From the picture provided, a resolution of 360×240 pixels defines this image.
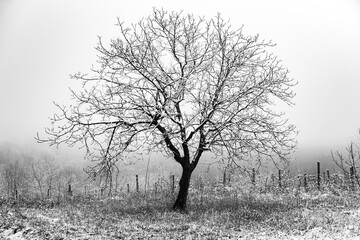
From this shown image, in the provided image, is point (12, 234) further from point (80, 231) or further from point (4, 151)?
point (4, 151)

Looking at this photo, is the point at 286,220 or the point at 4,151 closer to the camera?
the point at 286,220

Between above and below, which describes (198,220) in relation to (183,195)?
below

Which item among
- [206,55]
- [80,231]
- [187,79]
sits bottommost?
[80,231]

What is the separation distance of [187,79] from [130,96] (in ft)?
7.59

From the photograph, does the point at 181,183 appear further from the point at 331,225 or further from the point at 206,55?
the point at 331,225

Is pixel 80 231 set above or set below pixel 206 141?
below

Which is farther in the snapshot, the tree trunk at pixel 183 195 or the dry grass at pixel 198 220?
the tree trunk at pixel 183 195

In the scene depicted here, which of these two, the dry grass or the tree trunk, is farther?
the tree trunk

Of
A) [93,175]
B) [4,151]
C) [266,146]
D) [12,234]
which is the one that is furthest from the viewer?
[4,151]

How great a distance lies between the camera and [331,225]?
9.45m

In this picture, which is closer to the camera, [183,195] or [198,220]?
[198,220]

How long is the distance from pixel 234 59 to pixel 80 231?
8.00 m

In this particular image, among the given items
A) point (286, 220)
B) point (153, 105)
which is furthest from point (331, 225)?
point (153, 105)

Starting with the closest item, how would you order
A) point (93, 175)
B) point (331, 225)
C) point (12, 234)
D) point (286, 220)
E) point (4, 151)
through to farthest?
point (12, 234), point (331, 225), point (286, 220), point (93, 175), point (4, 151)
